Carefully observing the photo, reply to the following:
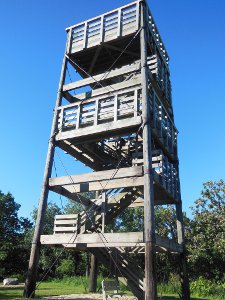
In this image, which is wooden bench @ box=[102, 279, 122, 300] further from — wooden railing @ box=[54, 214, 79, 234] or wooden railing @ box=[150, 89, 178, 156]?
wooden railing @ box=[150, 89, 178, 156]

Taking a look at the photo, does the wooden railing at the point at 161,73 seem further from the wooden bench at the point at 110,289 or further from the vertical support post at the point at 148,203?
the wooden bench at the point at 110,289

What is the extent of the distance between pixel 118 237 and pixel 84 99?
6510 mm

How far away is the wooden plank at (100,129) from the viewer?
11.5 m

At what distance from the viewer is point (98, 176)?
37.8ft

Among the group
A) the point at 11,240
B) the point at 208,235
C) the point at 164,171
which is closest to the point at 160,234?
the point at 208,235

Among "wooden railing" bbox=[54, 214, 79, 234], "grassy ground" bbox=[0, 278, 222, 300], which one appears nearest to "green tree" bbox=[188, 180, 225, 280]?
"grassy ground" bbox=[0, 278, 222, 300]

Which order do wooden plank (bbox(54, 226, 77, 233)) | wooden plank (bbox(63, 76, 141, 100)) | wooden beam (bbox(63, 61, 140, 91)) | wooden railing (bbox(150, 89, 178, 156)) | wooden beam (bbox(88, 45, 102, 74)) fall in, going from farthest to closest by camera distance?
wooden beam (bbox(88, 45, 102, 74)) → wooden beam (bbox(63, 61, 140, 91)) → wooden railing (bbox(150, 89, 178, 156)) → wooden plank (bbox(63, 76, 141, 100)) → wooden plank (bbox(54, 226, 77, 233))

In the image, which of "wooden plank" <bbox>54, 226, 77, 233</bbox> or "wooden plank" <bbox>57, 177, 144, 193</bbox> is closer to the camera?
"wooden plank" <bbox>57, 177, 144, 193</bbox>

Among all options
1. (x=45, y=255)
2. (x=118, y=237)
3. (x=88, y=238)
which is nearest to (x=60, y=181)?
(x=88, y=238)

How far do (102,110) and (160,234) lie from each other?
24.7m

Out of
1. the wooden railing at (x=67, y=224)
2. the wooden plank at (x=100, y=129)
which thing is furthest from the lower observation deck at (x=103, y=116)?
the wooden railing at (x=67, y=224)

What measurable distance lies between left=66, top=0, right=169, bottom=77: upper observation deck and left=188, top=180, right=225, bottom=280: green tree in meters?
17.0

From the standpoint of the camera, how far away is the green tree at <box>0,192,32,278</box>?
121 ft

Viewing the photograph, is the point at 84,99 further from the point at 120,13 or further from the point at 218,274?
the point at 218,274
